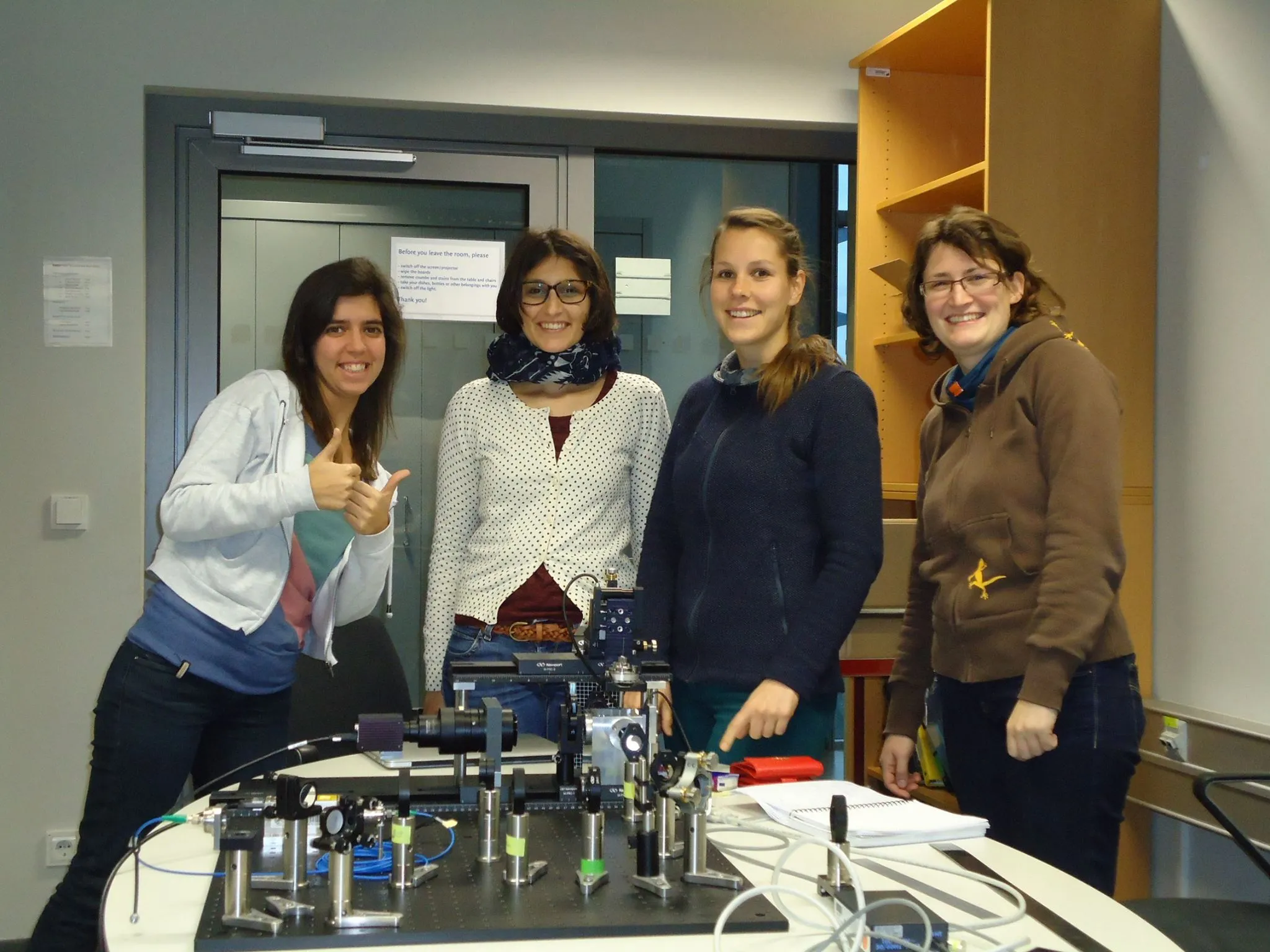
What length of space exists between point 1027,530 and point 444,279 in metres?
1.95

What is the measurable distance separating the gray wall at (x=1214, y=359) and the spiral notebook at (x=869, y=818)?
1.43 m

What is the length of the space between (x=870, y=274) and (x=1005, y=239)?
125 cm

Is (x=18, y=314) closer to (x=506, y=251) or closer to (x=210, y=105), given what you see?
(x=210, y=105)

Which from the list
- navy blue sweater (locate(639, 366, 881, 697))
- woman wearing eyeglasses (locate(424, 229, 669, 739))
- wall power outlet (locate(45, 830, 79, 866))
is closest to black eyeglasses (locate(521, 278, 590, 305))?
woman wearing eyeglasses (locate(424, 229, 669, 739))

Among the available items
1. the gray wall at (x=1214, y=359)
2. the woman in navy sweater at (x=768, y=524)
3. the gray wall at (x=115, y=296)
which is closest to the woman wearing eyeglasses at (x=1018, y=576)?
the woman in navy sweater at (x=768, y=524)

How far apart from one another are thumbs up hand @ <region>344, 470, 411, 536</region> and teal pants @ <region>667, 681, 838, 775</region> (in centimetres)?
58

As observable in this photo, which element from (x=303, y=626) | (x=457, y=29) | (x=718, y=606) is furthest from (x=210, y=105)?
(x=718, y=606)

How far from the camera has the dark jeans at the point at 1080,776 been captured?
179 centimetres

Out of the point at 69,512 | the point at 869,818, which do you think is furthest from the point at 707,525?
the point at 69,512

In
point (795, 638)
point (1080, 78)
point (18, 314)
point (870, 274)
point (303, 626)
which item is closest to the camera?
point (795, 638)

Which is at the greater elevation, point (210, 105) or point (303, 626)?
point (210, 105)

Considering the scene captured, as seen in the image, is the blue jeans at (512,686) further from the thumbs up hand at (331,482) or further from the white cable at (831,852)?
the white cable at (831,852)

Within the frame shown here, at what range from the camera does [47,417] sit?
302cm

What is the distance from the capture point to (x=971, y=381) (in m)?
2.01
